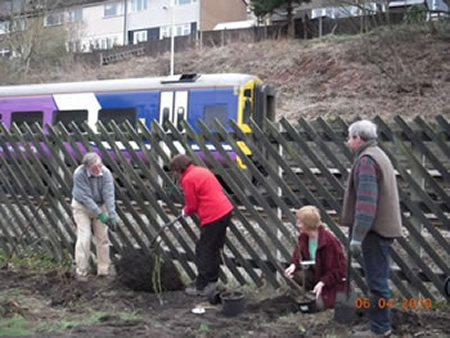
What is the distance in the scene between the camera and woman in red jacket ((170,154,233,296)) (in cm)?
549

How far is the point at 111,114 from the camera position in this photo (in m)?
15.5

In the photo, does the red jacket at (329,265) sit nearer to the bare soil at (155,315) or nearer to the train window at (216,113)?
the bare soil at (155,315)

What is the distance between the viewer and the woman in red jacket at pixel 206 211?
5492mm

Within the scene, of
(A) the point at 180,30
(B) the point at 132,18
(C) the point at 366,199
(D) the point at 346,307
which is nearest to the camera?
(C) the point at 366,199

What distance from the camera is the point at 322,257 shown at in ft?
16.3

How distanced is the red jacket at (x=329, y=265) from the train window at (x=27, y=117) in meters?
13.6

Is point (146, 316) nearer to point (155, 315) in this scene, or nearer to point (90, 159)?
point (155, 315)

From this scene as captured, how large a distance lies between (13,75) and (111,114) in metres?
23.9

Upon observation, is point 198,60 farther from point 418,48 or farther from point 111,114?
point 111,114

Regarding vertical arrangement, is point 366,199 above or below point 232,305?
above

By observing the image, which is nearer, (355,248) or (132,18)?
(355,248)

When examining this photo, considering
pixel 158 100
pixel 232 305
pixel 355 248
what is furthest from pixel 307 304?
pixel 158 100

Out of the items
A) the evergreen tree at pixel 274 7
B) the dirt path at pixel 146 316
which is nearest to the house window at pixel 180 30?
the evergreen tree at pixel 274 7

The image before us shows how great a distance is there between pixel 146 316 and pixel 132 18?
160ft
